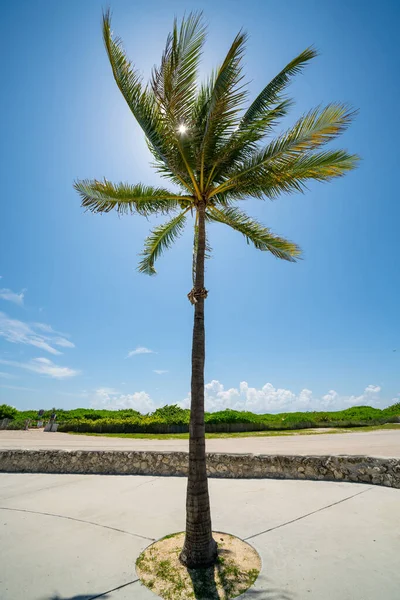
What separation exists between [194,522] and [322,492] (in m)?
4.92

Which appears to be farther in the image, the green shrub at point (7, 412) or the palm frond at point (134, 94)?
the green shrub at point (7, 412)

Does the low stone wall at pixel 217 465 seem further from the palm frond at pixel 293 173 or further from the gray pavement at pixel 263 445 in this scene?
the palm frond at pixel 293 173

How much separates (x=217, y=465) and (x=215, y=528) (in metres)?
4.16

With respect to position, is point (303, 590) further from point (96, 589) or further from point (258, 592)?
point (96, 589)

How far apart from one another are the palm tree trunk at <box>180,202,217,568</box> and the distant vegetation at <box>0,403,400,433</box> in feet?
81.9

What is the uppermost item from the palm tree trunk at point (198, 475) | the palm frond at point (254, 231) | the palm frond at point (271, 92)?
the palm frond at point (271, 92)

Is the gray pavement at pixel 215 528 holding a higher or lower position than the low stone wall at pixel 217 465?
lower

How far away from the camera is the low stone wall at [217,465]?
29.3ft

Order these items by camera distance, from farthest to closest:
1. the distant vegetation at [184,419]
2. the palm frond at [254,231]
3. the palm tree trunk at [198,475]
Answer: the distant vegetation at [184,419], the palm frond at [254,231], the palm tree trunk at [198,475]

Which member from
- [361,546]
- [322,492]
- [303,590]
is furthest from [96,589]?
[322,492]

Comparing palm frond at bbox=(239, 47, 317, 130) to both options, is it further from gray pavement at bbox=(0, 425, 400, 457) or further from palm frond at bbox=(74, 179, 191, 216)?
gray pavement at bbox=(0, 425, 400, 457)

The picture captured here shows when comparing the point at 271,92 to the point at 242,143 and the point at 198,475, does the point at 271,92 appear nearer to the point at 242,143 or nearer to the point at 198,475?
the point at 242,143

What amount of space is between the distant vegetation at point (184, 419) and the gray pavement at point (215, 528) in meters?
19.8

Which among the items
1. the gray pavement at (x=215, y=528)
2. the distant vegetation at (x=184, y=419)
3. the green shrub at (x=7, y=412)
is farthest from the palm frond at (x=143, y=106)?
the green shrub at (x=7, y=412)
